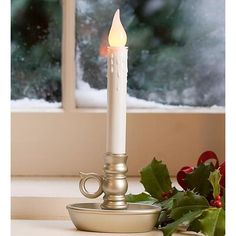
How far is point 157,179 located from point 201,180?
0.06 meters

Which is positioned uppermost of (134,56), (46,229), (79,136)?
(134,56)

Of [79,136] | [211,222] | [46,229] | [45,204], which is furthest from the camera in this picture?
[79,136]

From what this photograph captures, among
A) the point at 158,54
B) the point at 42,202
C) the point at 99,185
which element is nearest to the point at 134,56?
the point at 158,54

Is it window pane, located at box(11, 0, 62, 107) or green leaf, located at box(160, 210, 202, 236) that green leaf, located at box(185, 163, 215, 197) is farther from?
window pane, located at box(11, 0, 62, 107)

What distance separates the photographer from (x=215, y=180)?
3.03 ft

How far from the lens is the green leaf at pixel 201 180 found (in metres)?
0.99

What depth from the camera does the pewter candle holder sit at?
0.92 m

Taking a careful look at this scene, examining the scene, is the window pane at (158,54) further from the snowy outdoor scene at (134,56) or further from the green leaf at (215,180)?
the green leaf at (215,180)

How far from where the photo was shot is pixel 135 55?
4.60 feet

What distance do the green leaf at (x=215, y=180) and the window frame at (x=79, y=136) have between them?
43cm

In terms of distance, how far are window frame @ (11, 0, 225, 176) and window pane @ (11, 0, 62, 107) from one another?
0.04 metres

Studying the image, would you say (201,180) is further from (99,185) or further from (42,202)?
(42,202)
